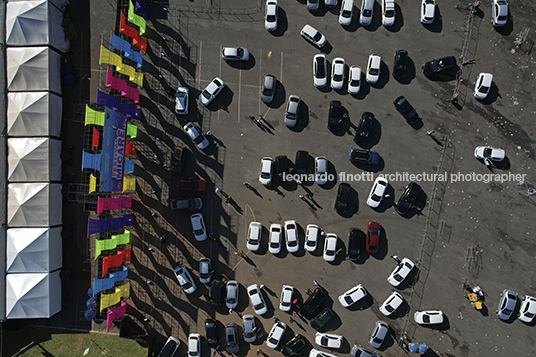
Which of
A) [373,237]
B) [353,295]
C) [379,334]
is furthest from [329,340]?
[373,237]

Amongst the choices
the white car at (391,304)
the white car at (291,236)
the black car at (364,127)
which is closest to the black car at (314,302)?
the white car at (291,236)

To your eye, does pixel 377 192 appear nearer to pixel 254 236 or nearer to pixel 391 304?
pixel 391 304

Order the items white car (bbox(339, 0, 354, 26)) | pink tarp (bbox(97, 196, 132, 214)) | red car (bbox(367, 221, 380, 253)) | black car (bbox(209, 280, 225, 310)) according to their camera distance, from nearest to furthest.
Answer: pink tarp (bbox(97, 196, 132, 214)) → black car (bbox(209, 280, 225, 310)) → red car (bbox(367, 221, 380, 253)) → white car (bbox(339, 0, 354, 26))

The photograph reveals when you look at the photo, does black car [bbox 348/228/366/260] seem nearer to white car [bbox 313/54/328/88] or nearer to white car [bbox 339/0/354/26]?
white car [bbox 313/54/328/88]

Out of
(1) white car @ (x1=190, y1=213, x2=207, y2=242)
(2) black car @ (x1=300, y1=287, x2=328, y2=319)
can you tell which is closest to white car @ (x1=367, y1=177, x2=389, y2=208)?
(2) black car @ (x1=300, y1=287, x2=328, y2=319)

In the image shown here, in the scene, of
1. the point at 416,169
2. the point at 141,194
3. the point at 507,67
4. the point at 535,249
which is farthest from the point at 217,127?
the point at 535,249

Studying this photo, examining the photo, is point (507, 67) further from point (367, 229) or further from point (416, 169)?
point (367, 229)
